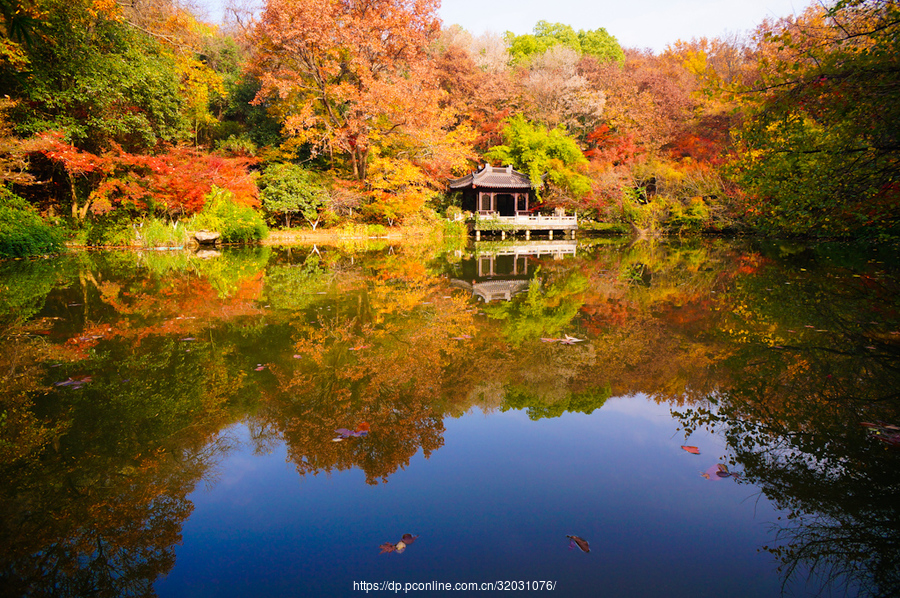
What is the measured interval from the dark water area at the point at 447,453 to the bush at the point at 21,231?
25.6 ft

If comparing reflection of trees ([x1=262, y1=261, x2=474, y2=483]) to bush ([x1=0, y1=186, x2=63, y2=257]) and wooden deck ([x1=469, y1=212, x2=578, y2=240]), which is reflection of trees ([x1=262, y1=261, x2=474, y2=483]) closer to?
bush ([x1=0, y1=186, x2=63, y2=257])

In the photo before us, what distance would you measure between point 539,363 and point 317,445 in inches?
80.3

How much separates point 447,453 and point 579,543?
925 mm

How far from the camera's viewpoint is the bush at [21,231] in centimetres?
1109

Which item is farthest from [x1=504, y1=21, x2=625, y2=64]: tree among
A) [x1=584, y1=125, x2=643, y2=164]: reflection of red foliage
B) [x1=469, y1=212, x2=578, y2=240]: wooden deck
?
[x1=469, y1=212, x2=578, y2=240]: wooden deck

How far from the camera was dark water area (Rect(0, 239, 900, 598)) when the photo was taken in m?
1.70

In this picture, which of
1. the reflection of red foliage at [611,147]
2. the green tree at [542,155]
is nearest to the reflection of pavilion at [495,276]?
the green tree at [542,155]

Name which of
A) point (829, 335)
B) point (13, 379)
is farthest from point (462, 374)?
point (829, 335)

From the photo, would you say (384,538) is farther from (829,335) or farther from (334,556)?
(829,335)

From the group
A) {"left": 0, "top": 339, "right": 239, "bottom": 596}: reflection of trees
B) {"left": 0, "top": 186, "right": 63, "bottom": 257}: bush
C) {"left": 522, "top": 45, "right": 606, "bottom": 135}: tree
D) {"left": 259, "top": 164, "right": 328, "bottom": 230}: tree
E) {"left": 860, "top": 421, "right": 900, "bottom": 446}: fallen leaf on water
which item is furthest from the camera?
{"left": 522, "top": 45, "right": 606, "bottom": 135}: tree

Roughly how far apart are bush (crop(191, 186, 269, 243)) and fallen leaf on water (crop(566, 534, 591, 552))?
1752 centimetres

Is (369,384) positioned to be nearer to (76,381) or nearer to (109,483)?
(109,483)

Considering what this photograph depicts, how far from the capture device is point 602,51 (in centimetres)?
3794

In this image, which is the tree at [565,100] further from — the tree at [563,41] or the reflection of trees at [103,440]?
the reflection of trees at [103,440]
